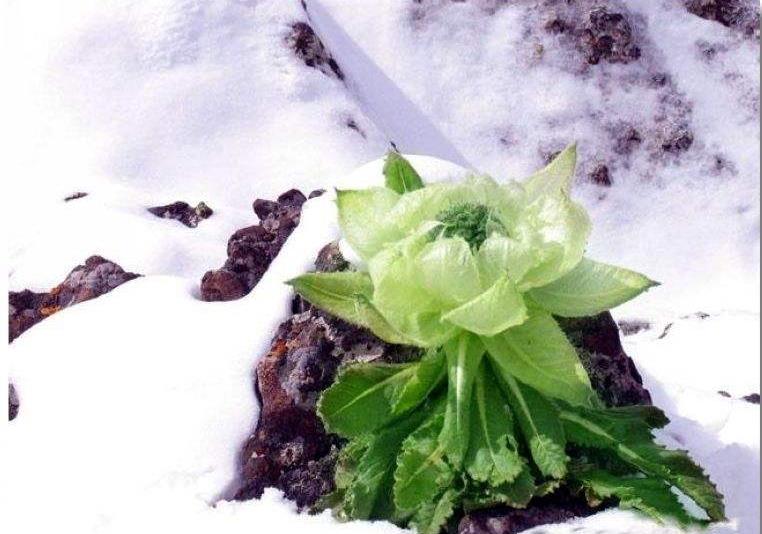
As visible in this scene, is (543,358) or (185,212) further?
(185,212)

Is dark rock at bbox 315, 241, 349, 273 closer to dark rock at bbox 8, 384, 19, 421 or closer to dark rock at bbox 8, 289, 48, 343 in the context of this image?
dark rock at bbox 8, 384, 19, 421

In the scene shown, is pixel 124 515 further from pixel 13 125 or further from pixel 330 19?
pixel 330 19

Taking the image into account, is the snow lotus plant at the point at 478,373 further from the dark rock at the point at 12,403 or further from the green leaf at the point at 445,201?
the dark rock at the point at 12,403

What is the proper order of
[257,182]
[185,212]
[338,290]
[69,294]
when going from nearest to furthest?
[338,290] < [69,294] < [185,212] < [257,182]

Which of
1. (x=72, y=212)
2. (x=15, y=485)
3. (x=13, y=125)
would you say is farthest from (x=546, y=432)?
(x=13, y=125)

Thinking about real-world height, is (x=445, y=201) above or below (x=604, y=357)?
above

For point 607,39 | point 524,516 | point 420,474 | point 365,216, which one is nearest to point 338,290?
point 365,216

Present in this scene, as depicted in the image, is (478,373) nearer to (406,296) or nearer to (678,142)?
(406,296)

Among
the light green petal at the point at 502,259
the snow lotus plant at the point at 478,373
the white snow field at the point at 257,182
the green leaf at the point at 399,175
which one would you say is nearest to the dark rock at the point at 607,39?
the white snow field at the point at 257,182
